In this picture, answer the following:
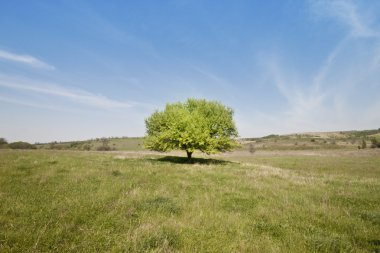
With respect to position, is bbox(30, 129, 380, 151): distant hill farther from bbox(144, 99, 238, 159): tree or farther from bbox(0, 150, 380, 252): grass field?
bbox(0, 150, 380, 252): grass field

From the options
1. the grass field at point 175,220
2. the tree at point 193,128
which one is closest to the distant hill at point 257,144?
the tree at point 193,128

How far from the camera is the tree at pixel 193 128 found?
31.3m

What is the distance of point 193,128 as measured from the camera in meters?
30.9

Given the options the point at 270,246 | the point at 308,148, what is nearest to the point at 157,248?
the point at 270,246

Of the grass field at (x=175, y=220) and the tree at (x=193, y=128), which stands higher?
the tree at (x=193, y=128)

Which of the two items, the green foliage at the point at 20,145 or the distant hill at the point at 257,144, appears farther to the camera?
the distant hill at the point at 257,144

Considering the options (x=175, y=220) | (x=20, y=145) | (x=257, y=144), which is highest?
(x=257, y=144)

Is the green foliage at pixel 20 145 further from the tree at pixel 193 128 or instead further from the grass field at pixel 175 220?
the grass field at pixel 175 220

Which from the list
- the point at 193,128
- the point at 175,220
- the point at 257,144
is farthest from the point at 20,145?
the point at 257,144

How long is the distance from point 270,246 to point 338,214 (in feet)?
14.7

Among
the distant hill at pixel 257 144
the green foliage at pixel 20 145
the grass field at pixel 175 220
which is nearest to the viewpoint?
the grass field at pixel 175 220

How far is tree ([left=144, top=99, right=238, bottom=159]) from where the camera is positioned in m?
31.3

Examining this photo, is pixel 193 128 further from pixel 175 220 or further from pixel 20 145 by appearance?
pixel 20 145

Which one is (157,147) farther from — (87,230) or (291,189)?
(87,230)
